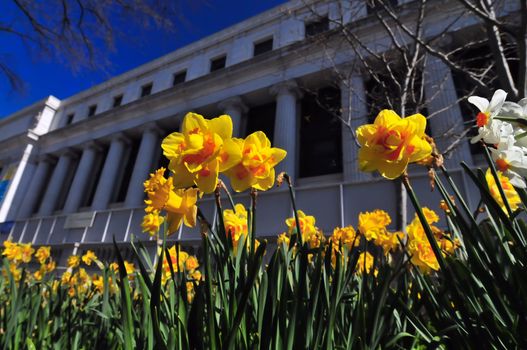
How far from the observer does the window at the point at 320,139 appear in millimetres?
13469

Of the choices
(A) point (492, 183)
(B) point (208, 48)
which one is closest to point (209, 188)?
(A) point (492, 183)

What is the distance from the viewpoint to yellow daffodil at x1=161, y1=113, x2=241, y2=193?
2.43ft

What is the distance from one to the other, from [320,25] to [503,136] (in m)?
15.0

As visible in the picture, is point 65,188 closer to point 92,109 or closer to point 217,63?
point 92,109

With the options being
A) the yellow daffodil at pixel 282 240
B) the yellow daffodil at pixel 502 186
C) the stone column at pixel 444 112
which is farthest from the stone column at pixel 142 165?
the yellow daffodil at pixel 502 186

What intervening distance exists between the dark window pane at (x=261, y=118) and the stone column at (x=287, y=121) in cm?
189

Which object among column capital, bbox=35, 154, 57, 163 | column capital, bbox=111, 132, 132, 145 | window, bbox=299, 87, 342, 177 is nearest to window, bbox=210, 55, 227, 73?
window, bbox=299, 87, 342, 177

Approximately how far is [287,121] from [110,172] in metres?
12.1

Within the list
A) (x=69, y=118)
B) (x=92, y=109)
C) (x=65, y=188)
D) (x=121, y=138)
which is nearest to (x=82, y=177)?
(x=65, y=188)

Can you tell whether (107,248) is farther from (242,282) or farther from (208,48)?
(208,48)

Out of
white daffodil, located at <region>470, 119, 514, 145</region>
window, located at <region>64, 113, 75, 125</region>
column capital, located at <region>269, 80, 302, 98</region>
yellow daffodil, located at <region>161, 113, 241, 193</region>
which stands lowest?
yellow daffodil, located at <region>161, 113, 241, 193</region>

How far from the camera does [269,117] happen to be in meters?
16.2

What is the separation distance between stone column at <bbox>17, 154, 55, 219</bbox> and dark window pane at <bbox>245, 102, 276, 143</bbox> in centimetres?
1751

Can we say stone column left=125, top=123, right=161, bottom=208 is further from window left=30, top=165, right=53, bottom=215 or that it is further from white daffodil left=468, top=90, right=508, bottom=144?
white daffodil left=468, top=90, right=508, bottom=144
